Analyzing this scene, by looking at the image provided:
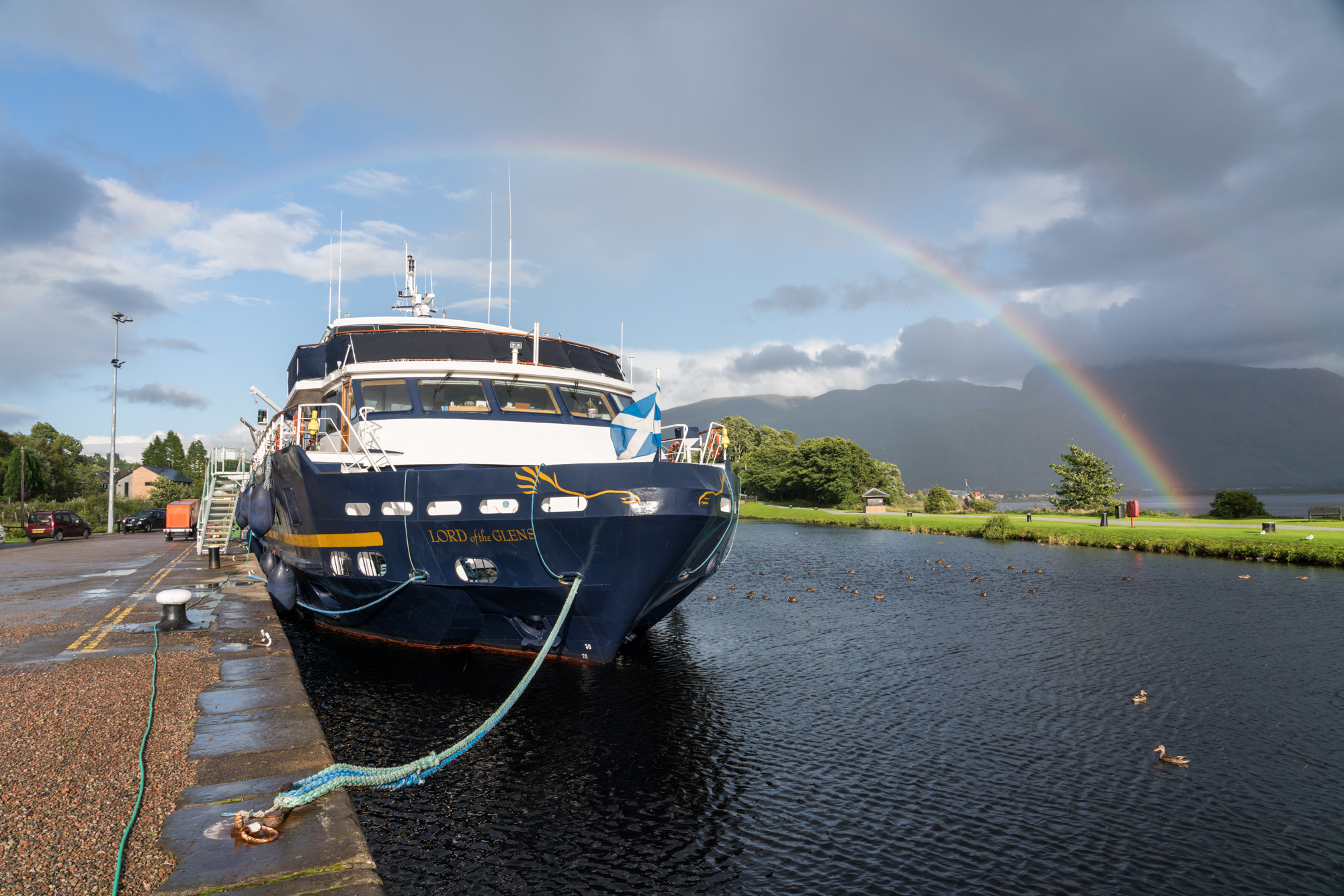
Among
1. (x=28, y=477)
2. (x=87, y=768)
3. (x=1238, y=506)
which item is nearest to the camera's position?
Answer: (x=87, y=768)

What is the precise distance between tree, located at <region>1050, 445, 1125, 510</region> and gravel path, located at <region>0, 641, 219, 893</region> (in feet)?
200

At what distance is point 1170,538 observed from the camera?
3481 cm

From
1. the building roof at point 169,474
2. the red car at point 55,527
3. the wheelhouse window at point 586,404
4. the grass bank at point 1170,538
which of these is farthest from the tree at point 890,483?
the building roof at point 169,474

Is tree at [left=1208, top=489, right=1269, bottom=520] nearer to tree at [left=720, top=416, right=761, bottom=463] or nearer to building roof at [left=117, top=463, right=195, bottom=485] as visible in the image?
tree at [left=720, top=416, right=761, bottom=463]

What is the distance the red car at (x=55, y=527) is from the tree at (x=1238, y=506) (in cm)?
7000

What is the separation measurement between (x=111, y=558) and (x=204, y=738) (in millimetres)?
26178

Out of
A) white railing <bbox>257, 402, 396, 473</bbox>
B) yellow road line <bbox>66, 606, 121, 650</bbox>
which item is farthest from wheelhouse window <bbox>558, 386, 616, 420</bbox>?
yellow road line <bbox>66, 606, 121, 650</bbox>

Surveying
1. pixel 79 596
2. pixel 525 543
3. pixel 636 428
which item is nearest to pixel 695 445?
pixel 636 428

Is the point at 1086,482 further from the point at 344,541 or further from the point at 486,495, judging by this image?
the point at 344,541

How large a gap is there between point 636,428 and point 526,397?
13.2ft

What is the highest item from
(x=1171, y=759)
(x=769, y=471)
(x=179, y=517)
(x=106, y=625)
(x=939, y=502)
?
(x=769, y=471)

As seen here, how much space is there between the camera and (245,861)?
184 inches

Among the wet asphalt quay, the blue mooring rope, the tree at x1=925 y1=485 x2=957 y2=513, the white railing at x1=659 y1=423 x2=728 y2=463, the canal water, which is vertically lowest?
the canal water

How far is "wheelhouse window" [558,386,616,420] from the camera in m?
14.6
